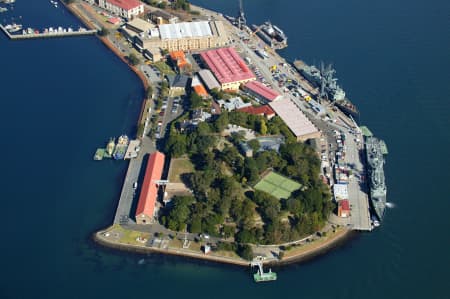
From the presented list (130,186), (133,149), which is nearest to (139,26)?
(133,149)

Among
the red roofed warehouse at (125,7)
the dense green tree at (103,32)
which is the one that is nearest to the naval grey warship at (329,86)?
the red roofed warehouse at (125,7)

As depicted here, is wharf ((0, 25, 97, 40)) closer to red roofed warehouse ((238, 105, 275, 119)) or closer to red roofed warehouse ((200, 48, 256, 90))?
red roofed warehouse ((200, 48, 256, 90))

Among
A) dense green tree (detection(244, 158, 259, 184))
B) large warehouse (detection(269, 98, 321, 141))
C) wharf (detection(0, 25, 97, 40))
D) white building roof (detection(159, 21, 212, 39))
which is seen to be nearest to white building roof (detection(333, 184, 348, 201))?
dense green tree (detection(244, 158, 259, 184))

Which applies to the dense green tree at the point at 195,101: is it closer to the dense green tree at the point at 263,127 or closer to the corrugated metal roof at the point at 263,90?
the corrugated metal roof at the point at 263,90

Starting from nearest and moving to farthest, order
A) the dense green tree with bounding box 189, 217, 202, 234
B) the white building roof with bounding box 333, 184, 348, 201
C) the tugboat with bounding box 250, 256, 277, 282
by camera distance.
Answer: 1. the tugboat with bounding box 250, 256, 277, 282
2. the dense green tree with bounding box 189, 217, 202, 234
3. the white building roof with bounding box 333, 184, 348, 201

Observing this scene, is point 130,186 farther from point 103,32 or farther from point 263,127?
point 103,32

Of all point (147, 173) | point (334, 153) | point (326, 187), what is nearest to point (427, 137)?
point (334, 153)
